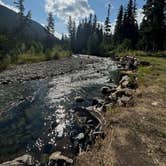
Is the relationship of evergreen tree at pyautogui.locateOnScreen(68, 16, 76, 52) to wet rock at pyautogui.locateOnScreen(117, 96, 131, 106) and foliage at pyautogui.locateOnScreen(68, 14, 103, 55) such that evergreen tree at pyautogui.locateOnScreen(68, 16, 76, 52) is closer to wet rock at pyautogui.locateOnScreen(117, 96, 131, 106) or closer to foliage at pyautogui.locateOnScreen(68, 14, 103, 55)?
foliage at pyautogui.locateOnScreen(68, 14, 103, 55)

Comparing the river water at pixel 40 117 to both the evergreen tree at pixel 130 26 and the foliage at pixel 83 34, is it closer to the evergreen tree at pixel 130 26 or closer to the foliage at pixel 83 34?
the evergreen tree at pixel 130 26

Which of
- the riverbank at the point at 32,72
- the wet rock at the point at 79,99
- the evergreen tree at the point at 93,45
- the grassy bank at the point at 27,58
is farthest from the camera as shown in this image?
the evergreen tree at the point at 93,45

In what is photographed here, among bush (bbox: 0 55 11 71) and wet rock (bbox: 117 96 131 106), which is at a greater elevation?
wet rock (bbox: 117 96 131 106)

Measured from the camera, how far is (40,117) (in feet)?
45.5

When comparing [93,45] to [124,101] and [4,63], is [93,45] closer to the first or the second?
[4,63]

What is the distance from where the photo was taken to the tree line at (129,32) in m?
46.3

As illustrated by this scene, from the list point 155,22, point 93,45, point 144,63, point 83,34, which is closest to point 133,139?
point 144,63

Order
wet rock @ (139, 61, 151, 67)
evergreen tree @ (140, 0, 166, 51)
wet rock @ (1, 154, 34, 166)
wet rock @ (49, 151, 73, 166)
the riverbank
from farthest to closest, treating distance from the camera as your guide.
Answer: evergreen tree @ (140, 0, 166, 51)
wet rock @ (139, 61, 151, 67)
the riverbank
wet rock @ (49, 151, 73, 166)
wet rock @ (1, 154, 34, 166)

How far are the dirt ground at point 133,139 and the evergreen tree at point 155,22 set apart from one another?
3554 cm

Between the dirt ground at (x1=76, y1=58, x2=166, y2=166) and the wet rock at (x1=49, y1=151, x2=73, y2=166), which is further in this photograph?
the wet rock at (x1=49, y1=151, x2=73, y2=166)

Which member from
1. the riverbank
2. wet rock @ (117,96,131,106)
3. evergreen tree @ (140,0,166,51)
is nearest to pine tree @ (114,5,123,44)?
evergreen tree @ (140,0,166,51)

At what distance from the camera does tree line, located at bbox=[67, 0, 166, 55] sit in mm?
46344

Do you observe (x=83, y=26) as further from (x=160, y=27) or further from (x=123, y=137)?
(x=123, y=137)

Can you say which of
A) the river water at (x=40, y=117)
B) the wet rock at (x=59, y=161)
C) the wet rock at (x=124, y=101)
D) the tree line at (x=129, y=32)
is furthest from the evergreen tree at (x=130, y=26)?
the wet rock at (x=59, y=161)
